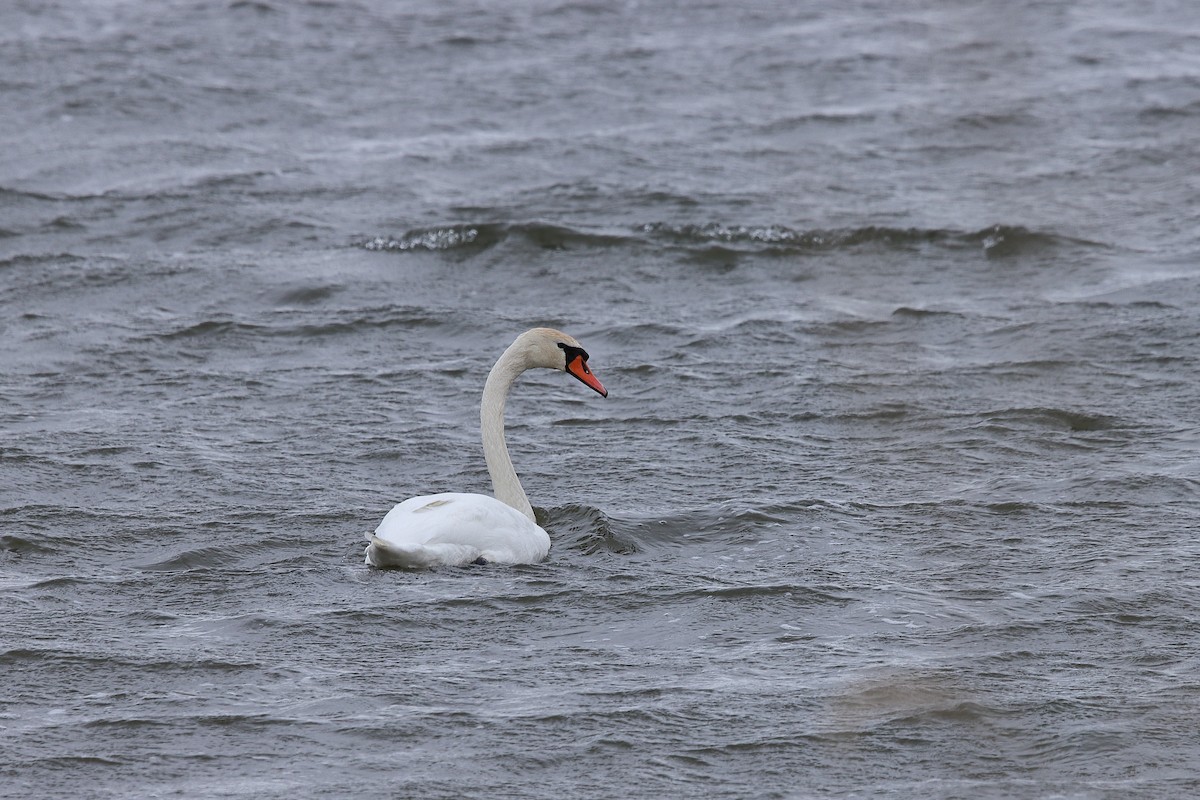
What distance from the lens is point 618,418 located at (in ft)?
34.0

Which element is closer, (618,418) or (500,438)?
(500,438)

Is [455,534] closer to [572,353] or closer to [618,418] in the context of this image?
[572,353]

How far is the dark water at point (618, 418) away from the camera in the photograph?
6.05 meters

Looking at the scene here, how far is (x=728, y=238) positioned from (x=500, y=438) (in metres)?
5.66

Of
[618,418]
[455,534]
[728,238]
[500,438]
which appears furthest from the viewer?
[728,238]

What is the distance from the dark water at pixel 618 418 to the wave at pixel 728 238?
0.05 meters

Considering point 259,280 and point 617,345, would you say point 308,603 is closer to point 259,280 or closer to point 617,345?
point 617,345

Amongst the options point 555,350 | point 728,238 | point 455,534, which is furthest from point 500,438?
point 728,238

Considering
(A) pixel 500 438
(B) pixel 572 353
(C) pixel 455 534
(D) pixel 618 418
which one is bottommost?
(D) pixel 618 418

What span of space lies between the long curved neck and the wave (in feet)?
17.1

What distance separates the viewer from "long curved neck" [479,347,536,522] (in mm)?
8438

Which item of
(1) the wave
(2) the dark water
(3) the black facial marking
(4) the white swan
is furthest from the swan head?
(1) the wave

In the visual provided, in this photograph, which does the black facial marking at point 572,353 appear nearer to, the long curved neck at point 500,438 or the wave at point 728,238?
the long curved neck at point 500,438

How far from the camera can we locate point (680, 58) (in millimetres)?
20656
